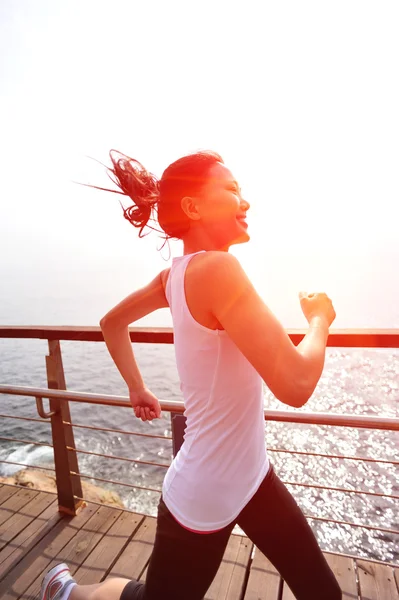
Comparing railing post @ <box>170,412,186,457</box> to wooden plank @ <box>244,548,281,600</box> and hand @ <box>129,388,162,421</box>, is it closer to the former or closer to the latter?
hand @ <box>129,388,162,421</box>

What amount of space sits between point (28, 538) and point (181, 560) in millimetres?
2062

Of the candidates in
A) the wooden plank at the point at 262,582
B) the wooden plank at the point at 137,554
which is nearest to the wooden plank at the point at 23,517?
the wooden plank at the point at 137,554

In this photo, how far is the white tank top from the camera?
1.04m

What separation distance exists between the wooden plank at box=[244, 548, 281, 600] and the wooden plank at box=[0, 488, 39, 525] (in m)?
1.84

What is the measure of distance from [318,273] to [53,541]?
73.8 meters

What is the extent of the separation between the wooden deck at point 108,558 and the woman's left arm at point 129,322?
52.2 inches

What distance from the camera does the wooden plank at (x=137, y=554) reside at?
2.22m

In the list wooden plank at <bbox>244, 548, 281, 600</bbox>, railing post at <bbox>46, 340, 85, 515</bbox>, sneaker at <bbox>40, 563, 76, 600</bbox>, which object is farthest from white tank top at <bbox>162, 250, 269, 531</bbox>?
railing post at <bbox>46, 340, 85, 515</bbox>

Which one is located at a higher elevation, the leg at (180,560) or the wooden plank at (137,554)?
the leg at (180,560)

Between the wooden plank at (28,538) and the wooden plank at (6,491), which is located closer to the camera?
the wooden plank at (28,538)

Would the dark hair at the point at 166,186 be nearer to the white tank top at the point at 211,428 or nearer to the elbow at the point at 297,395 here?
the white tank top at the point at 211,428

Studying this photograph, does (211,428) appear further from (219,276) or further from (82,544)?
(82,544)

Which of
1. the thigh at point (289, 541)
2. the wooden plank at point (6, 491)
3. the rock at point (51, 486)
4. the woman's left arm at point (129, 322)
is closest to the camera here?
the thigh at point (289, 541)

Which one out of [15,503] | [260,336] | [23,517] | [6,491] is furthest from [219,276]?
[6,491]
